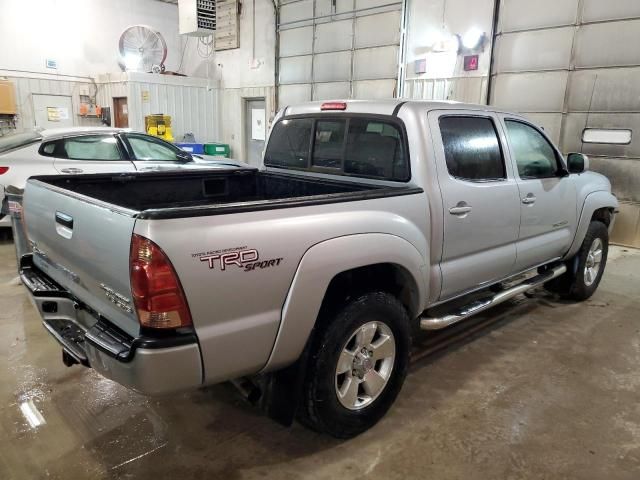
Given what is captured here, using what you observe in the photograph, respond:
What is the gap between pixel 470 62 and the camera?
8.57 metres

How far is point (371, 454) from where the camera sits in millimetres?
2418

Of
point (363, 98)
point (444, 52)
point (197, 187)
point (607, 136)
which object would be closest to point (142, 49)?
point (444, 52)

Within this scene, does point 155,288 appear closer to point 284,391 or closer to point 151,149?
point 284,391

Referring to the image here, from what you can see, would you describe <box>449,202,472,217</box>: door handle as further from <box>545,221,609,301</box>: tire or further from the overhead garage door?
the overhead garage door

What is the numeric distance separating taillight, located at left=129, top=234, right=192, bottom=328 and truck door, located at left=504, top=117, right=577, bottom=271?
2.59 m

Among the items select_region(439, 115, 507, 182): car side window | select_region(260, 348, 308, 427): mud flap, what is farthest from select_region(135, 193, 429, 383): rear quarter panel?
select_region(439, 115, 507, 182): car side window

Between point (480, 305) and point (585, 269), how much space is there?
2.01m

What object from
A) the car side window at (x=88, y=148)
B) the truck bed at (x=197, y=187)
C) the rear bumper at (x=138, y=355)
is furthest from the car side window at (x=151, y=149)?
the rear bumper at (x=138, y=355)

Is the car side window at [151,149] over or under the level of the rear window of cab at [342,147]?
under

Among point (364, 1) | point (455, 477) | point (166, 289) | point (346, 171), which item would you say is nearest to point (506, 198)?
point (346, 171)

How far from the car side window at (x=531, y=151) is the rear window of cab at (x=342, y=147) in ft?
3.61

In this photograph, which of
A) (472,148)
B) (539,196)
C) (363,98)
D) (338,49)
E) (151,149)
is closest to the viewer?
(472,148)

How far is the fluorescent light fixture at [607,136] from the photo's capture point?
24.1 feet

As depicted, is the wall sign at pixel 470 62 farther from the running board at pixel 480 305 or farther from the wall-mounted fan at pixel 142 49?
the wall-mounted fan at pixel 142 49
